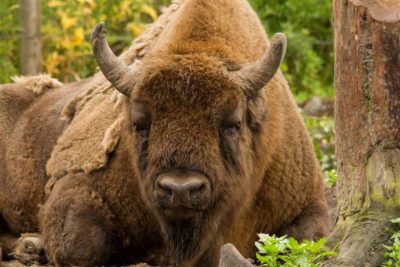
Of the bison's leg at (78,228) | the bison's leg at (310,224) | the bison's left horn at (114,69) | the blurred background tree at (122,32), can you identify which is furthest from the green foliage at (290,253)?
the blurred background tree at (122,32)

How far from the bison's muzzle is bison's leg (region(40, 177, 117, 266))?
3.70 ft

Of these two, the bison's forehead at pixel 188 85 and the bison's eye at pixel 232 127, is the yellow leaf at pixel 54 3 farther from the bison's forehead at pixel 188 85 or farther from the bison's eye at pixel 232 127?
the bison's eye at pixel 232 127

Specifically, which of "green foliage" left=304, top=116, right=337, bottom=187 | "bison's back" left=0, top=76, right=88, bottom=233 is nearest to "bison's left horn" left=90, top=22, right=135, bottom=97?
"bison's back" left=0, top=76, right=88, bottom=233

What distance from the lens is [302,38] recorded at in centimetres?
1390

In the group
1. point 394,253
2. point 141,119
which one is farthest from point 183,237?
point 394,253

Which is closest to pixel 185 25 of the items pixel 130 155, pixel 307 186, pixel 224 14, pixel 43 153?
pixel 224 14

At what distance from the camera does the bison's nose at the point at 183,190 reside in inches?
243

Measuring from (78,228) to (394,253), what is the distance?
105 inches

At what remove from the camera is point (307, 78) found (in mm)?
13969

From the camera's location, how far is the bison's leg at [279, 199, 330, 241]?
7.52 metres

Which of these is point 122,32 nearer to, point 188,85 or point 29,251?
point 29,251

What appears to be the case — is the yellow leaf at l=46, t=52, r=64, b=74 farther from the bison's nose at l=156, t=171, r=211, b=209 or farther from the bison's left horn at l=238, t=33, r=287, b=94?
the bison's nose at l=156, t=171, r=211, b=209

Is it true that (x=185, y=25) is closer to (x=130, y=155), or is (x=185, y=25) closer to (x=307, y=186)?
(x=130, y=155)

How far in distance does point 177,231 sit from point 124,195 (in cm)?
83
